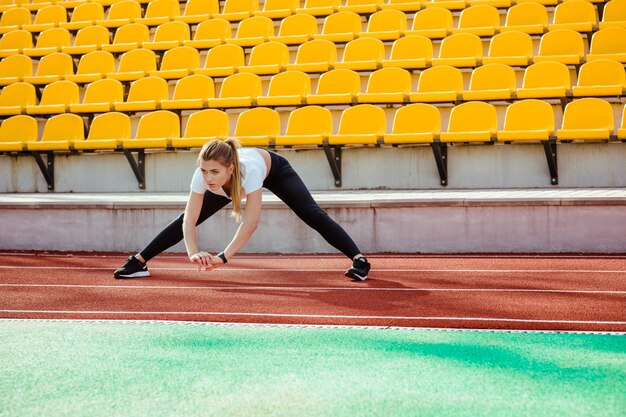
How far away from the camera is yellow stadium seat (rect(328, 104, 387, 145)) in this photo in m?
7.74

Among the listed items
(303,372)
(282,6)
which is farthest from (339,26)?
(303,372)

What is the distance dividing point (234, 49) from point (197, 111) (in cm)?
127

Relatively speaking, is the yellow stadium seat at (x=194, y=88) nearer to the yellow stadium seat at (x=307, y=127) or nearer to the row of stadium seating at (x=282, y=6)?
the yellow stadium seat at (x=307, y=127)

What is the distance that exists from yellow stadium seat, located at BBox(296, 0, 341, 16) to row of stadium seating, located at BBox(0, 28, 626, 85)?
1328 millimetres

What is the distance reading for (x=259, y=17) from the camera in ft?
35.0

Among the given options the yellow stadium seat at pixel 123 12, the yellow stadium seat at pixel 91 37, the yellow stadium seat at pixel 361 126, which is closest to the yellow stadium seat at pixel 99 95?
the yellow stadium seat at pixel 91 37

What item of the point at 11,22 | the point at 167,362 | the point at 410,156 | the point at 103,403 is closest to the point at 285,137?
the point at 410,156

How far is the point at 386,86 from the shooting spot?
8.63 metres

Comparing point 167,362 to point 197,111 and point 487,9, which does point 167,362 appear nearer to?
point 197,111

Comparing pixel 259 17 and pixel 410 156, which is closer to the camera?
pixel 410 156

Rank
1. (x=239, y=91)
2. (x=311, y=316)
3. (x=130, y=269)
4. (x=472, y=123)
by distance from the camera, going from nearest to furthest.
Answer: (x=311, y=316) → (x=130, y=269) → (x=472, y=123) → (x=239, y=91)

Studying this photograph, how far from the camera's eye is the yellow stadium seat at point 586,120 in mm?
7348

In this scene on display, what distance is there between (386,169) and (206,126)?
2069mm

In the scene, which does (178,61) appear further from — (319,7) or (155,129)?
(319,7)
